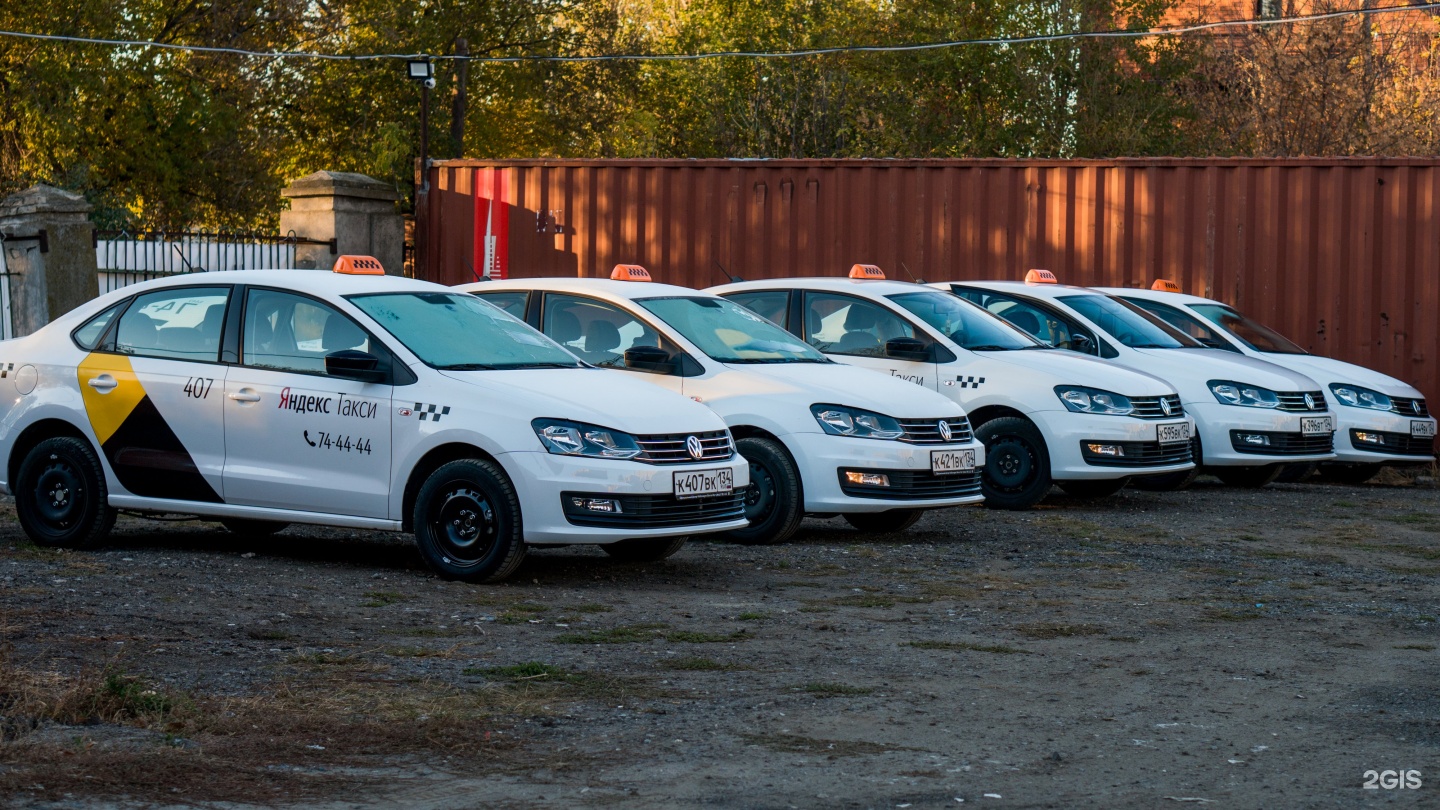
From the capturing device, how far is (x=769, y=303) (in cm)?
1343

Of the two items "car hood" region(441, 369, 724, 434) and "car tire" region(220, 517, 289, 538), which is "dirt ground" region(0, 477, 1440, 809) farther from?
"car hood" region(441, 369, 724, 434)

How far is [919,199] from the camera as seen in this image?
1958 cm

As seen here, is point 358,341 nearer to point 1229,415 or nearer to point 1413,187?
point 1229,415

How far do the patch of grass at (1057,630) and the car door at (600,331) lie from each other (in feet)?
11.5

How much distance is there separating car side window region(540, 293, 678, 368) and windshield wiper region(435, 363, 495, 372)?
81.2 inches

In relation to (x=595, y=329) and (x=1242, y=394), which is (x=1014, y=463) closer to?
(x=1242, y=394)

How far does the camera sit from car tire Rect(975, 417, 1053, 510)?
42.9 ft

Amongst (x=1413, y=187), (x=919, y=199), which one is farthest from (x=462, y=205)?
(x=1413, y=187)

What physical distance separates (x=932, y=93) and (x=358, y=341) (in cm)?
2616

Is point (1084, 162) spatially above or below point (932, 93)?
below

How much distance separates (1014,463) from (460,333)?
16.3 feet

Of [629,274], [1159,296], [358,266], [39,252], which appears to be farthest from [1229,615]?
[39,252]

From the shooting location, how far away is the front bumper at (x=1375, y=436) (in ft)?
52.4

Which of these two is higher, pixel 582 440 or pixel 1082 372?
pixel 1082 372
